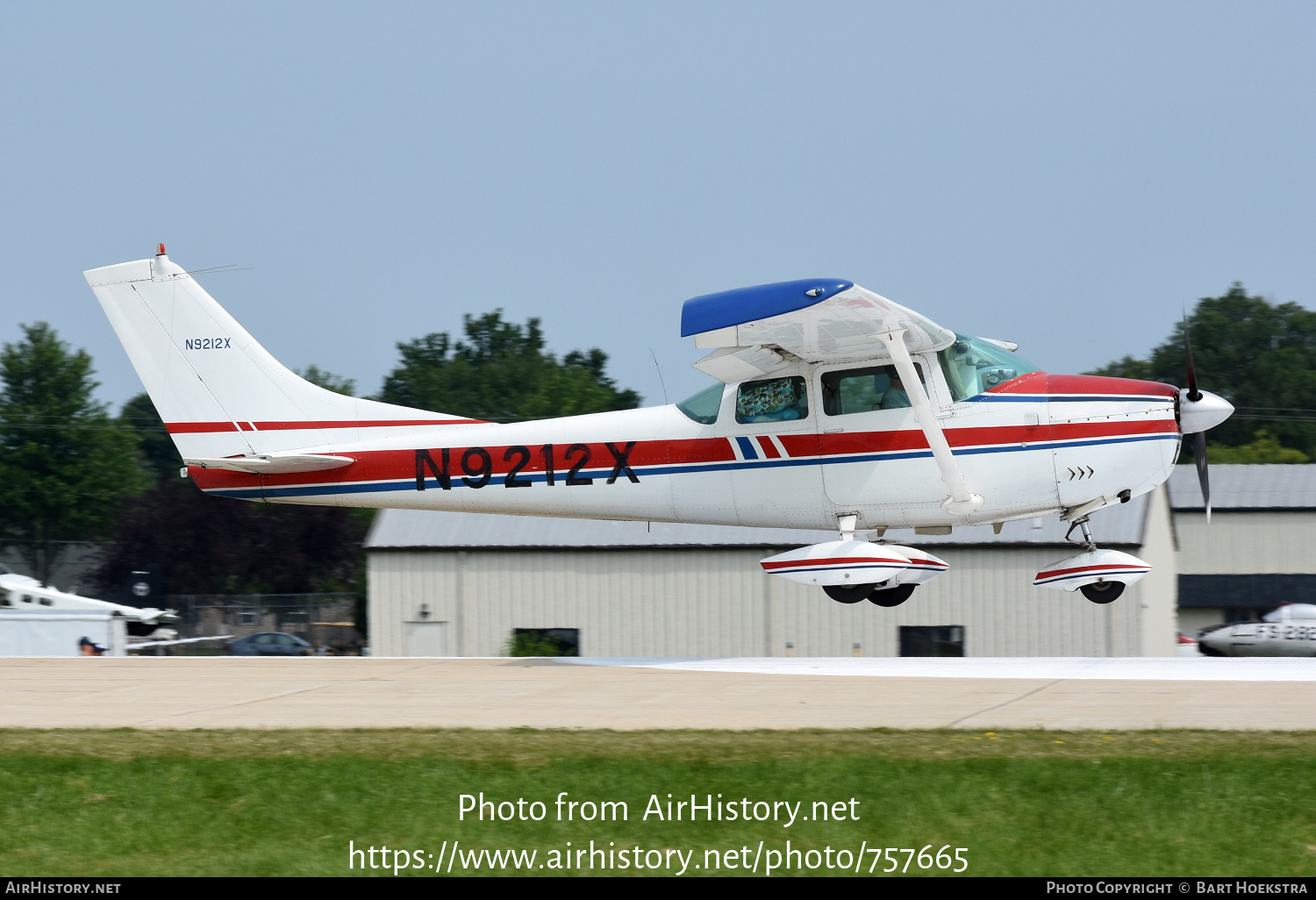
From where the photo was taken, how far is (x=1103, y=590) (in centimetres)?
1446

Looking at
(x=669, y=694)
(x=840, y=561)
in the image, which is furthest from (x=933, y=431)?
(x=669, y=694)

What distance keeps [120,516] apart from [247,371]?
50227 mm

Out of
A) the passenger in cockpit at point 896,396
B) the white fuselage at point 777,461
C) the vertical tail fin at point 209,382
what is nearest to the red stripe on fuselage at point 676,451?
the white fuselage at point 777,461

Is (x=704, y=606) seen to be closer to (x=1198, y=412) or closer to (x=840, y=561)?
(x=840, y=561)

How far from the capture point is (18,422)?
209 feet

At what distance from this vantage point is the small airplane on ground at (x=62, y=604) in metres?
30.6

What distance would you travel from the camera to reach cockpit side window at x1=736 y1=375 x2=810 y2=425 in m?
14.4

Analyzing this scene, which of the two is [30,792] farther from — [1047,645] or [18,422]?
[18,422]

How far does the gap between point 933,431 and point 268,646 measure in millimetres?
27032

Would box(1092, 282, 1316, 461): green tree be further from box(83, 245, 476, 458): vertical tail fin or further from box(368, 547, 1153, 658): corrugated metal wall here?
box(83, 245, 476, 458): vertical tail fin

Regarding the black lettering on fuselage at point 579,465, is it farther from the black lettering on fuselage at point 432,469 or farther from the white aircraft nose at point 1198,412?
the white aircraft nose at point 1198,412

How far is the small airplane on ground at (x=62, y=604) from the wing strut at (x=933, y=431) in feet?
69.7

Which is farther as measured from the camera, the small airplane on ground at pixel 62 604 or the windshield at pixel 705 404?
the small airplane on ground at pixel 62 604
